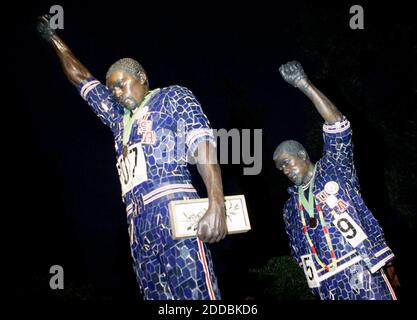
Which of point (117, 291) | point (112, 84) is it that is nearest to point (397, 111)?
point (112, 84)

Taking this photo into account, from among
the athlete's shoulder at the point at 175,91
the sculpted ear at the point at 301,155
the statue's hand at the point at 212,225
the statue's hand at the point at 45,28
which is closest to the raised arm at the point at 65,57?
the statue's hand at the point at 45,28

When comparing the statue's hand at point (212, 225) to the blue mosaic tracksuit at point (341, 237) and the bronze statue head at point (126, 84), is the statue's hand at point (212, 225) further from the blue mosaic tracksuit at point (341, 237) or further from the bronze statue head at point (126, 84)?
the blue mosaic tracksuit at point (341, 237)

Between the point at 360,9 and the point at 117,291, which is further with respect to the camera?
the point at 117,291

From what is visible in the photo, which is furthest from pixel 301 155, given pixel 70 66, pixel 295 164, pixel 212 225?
pixel 70 66

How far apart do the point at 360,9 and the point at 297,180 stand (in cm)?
564

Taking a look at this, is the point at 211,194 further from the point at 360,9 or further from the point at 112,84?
the point at 360,9

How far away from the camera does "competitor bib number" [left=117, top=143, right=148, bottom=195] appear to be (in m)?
2.96

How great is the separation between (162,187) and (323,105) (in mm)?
2019

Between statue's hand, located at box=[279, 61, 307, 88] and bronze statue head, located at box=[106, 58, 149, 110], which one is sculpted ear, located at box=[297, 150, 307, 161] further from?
bronze statue head, located at box=[106, 58, 149, 110]

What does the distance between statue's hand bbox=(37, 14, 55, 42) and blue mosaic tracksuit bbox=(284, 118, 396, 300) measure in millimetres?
2749

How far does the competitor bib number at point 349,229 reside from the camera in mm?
4047

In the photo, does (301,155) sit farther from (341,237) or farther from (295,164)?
(341,237)

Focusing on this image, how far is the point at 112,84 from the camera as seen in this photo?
3260mm
